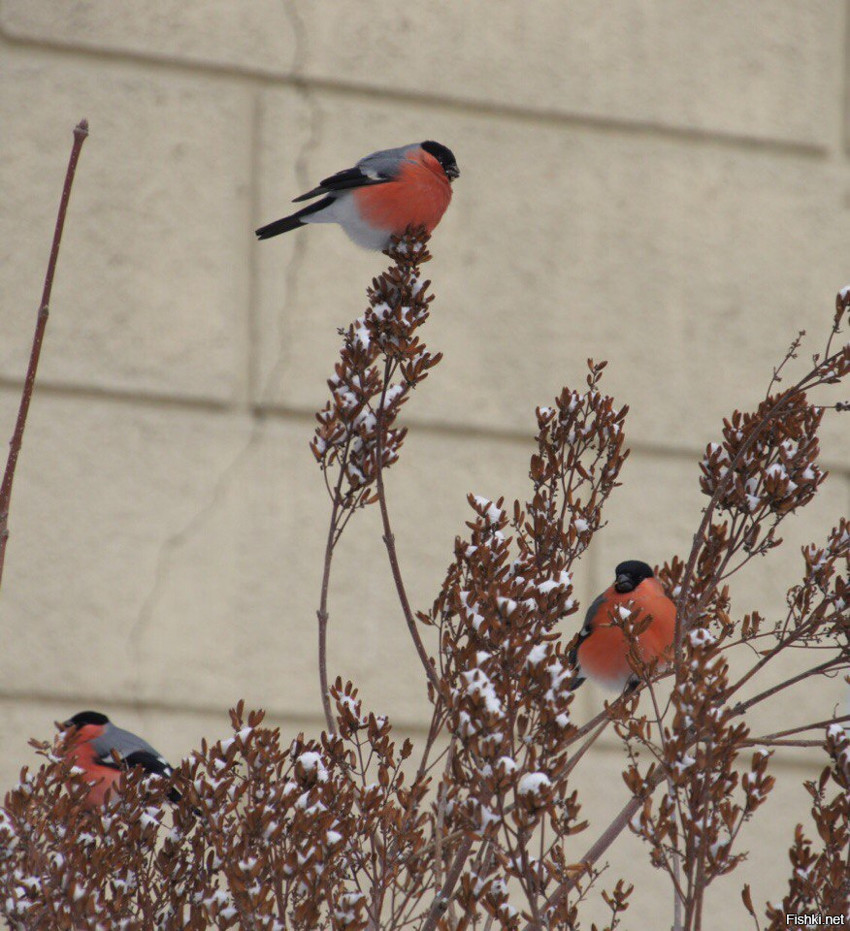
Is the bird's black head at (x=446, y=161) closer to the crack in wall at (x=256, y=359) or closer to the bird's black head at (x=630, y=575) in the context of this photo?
the bird's black head at (x=630, y=575)

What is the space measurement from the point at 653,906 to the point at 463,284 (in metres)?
1.53

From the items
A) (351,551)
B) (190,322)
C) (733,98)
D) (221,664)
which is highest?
(733,98)

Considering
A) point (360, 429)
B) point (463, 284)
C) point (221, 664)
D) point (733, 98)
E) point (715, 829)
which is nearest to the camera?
point (715, 829)

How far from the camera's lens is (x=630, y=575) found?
96.9 inches

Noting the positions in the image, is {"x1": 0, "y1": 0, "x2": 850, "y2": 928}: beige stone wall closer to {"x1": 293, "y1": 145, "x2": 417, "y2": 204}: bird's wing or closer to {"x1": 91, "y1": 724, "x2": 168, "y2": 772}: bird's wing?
{"x1": 91, "y1": 724, "x2": 168, "y2": 772}: bird's wing

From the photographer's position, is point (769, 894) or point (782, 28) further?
point (782, 28)

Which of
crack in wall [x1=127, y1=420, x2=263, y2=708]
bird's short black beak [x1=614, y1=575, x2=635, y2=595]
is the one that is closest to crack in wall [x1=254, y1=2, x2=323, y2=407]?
crack in wall [x1=127, y1=420, x2=263, y2=708]

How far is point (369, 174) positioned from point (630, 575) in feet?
2.75

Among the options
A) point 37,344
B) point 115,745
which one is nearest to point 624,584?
point 115,745

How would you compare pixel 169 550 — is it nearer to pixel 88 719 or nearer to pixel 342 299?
pixel 88 719

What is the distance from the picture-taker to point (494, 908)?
130cm

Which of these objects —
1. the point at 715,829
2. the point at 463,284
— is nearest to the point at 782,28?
the point at 463,284

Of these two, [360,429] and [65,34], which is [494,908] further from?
[65,34]

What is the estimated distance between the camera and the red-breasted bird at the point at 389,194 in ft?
7.83
